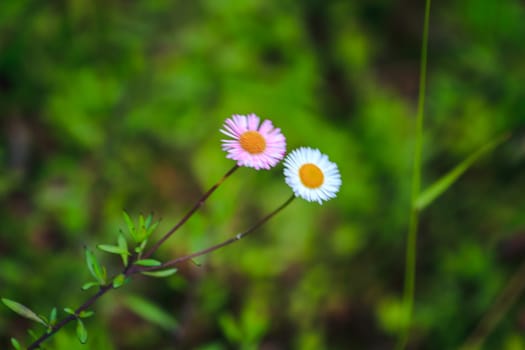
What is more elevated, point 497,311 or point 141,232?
point 497,311

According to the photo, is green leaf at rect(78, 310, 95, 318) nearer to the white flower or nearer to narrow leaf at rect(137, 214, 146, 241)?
narrow leaf at rect(137, 214, 146, 241)

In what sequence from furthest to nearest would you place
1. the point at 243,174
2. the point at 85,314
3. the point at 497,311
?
the point at 243,174
the point at 497,311
the point at 85,314

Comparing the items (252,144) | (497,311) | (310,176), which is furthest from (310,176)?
(497,311)

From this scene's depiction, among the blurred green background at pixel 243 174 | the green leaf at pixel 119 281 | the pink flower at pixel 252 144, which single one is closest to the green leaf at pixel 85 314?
the green leaf at pixel 119 281

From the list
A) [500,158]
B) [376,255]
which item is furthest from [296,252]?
[500,158]

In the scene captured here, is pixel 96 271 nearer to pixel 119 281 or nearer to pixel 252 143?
pixel 119 281

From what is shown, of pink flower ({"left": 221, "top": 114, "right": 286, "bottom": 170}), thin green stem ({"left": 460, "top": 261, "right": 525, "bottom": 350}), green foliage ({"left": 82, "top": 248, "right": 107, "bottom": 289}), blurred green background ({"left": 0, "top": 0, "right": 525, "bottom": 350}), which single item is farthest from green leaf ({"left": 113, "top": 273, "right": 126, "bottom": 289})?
thin green stem ({"left": 460, "top": 261, "right": 525, "bottom": 350})

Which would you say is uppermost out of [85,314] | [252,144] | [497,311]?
[497,311]

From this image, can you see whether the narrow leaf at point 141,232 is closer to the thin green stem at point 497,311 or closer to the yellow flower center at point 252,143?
the yellow flower center at point 252,143
